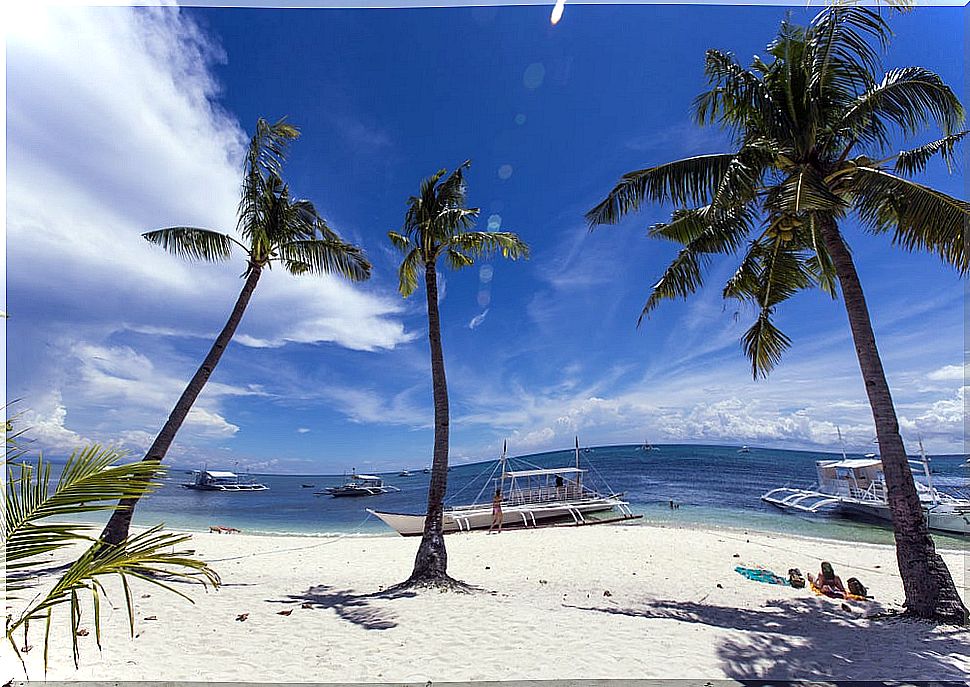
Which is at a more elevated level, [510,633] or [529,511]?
[510,633]

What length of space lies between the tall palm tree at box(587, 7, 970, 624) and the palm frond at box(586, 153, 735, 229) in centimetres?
1

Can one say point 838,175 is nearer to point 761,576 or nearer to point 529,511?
point 761,576

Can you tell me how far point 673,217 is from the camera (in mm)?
6590

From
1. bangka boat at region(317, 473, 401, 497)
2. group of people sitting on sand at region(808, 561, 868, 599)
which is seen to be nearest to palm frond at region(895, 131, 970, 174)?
group of people sitting on sand at region(808, 561, 868, 599)

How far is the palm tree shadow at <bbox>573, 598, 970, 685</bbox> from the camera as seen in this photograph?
11.0 feet

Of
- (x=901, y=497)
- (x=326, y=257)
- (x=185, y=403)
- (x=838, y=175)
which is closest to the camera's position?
(x=901, y=497)

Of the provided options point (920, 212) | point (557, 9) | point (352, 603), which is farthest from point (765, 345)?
point (352, 603)

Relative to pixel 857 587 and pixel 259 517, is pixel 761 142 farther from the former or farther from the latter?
pixel 259 517

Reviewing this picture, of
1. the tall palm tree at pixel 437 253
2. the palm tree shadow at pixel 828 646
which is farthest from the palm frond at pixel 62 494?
the tall palm tree at pixel 437 253

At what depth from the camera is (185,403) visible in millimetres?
6656

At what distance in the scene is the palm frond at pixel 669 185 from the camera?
5637 millimetres

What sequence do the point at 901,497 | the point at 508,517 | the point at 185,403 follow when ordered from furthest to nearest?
1. the point at 508,517
2. the point at 185,403
3. the point at 901,497

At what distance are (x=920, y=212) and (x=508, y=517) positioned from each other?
12121 millimetres

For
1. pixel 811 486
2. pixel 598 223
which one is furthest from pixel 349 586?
pixel 811 486
